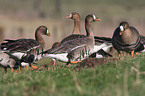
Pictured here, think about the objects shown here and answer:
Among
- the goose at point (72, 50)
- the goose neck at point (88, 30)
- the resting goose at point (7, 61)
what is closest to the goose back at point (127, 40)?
the goose neck at point (88, 30)

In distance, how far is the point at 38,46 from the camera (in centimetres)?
1125

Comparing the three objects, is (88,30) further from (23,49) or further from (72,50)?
(23,49)

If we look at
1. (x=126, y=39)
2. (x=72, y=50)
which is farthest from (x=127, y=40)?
(x=72, y=50)

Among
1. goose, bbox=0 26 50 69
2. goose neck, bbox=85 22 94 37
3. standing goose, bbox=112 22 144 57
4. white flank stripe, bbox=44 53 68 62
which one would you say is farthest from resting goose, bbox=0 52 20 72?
standing goose, bbox=112 22 144 57

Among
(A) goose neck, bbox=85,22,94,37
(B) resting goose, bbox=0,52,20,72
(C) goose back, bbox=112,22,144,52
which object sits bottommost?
(B) resting goose, bbox=0,52,20,72

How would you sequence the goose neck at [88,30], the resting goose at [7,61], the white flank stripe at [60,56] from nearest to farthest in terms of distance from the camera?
1. the white flank stripe at [60,56]
2. the goose neck at [88,30]
3. the resting goose at [7,61]

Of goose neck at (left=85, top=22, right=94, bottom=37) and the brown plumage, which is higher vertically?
goose neck at (left=85, top=22, right=94, bottom=37)

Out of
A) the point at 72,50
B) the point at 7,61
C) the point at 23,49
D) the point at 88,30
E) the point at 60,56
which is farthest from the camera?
the point at 7,61

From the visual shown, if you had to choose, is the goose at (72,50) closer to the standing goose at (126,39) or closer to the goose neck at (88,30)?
the goose neck at (88,30)

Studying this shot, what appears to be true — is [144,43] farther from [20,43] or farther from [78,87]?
[78,87]

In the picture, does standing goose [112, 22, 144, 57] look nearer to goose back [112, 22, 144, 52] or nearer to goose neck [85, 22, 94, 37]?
goose back [112, 22, 144, 52]

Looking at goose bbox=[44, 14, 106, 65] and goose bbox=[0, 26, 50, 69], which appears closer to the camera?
goose bbox=[44, 14, 106, 65]

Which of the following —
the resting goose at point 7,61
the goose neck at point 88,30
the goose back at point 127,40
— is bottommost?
the resting goose at point 7,61

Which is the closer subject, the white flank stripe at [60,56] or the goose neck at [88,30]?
the white flank stripe at [60,56]
